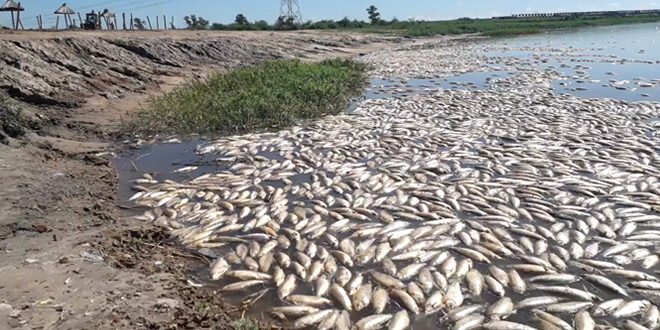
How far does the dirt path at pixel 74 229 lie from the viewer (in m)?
4.02

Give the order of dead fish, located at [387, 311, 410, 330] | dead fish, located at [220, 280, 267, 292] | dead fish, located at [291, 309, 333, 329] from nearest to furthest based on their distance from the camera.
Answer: dead fish, located at [387, 311, 410, 330] → dead fish, located at [291, 309, 333, 329] → dead fish, located at [220, 280, 267, 292]

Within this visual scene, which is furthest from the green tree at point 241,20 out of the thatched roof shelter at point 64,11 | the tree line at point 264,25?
the thatched roof shelter at point 64,11

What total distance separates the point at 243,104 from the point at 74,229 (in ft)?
21.3

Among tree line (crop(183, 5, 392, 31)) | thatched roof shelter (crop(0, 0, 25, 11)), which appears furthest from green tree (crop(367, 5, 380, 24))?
thatched roof shelter (crop(0, 0, 25, 11))

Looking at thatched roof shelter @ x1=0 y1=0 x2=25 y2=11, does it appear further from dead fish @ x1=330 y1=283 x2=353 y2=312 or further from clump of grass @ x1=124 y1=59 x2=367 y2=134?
dead fish @ x1=330 y1=283 x2=353 y2=312

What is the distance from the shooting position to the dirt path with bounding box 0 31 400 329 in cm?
402

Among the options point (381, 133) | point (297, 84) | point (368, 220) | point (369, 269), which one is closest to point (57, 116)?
point (297, 84)

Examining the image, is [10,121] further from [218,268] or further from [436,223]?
[436,223]

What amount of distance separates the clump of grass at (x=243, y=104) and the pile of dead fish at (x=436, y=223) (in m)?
1.20

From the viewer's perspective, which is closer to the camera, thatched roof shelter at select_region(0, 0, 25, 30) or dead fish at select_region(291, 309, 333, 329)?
dead fish at select_region(291, 309, 333, 329)

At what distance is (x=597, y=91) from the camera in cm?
1566

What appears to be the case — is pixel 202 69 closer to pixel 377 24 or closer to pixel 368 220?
pixel 368 220

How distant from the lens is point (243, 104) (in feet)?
38.7

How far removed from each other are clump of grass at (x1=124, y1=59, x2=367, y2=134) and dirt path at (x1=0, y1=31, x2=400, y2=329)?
1.15 m
